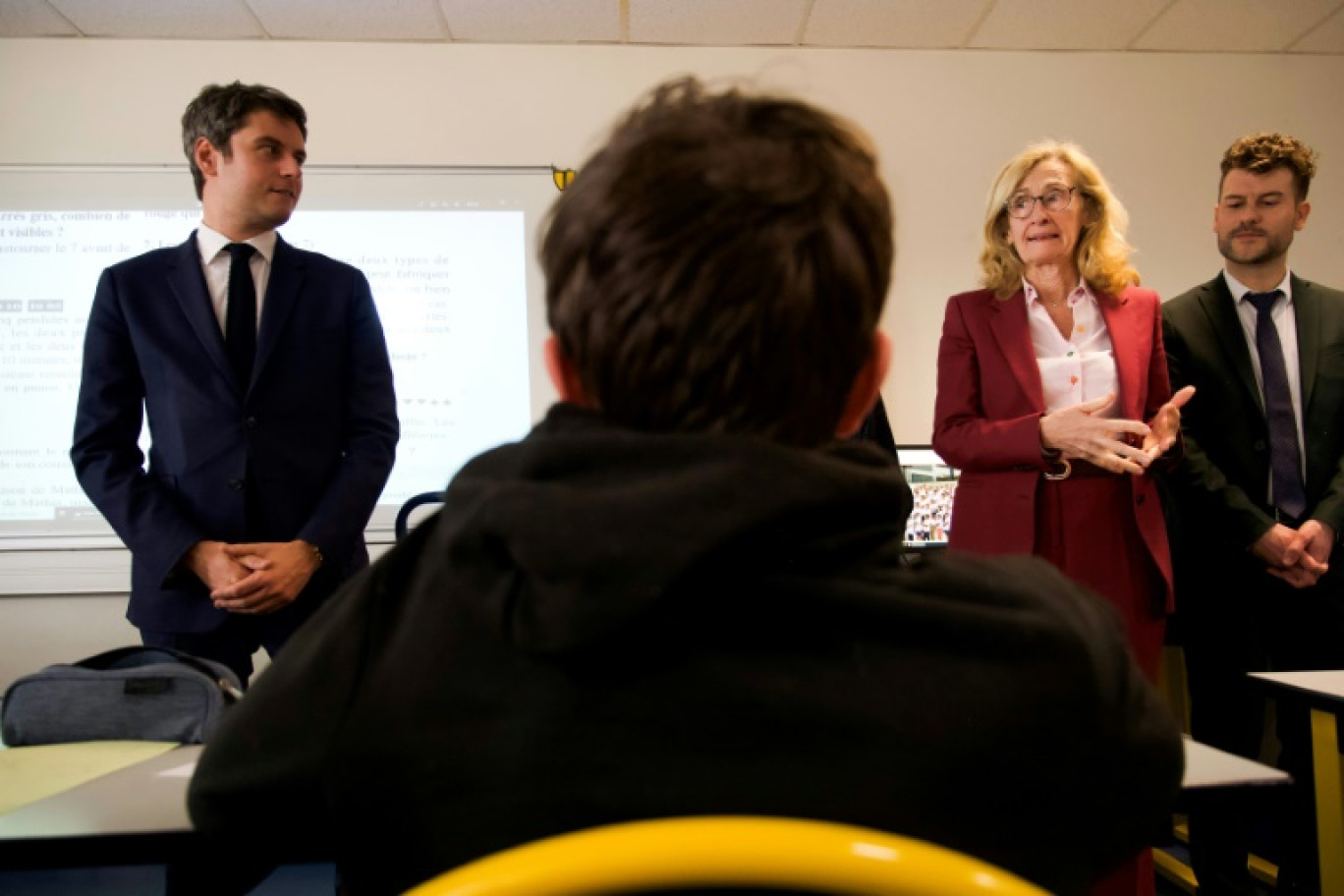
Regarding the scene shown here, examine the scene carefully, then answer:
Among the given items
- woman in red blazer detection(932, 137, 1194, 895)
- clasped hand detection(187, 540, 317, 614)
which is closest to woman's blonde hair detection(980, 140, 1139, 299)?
woman in red blazer detection(932, 137, 1194, 895)

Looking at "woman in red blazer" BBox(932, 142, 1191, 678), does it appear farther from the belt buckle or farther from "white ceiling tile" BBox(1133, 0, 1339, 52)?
"white ceiling tile" BBox(1133, 0, 1339, 52)

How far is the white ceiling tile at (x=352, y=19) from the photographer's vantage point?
3.47 metres

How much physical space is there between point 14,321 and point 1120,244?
364cm

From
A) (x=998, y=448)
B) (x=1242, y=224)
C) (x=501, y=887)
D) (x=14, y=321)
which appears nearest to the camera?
(x=501, y=887)

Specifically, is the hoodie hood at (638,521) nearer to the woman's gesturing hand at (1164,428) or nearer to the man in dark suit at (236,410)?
the man in dark suit at (236,410)

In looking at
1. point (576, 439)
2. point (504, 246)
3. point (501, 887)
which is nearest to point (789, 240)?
point (576, 439)

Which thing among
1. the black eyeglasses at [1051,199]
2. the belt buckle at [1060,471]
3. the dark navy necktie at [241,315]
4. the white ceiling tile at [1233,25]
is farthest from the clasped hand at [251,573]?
the white ceiling tile at [1233,25]

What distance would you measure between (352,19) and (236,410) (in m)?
2.32

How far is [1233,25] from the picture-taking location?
379 cm

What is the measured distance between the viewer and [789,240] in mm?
540

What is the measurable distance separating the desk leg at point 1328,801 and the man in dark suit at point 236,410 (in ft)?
5.39

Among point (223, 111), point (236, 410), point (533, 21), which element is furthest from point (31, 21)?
point (236, 410)

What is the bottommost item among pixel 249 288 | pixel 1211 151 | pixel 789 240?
pixel 789 240

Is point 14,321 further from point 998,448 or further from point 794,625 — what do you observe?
point 794,625
